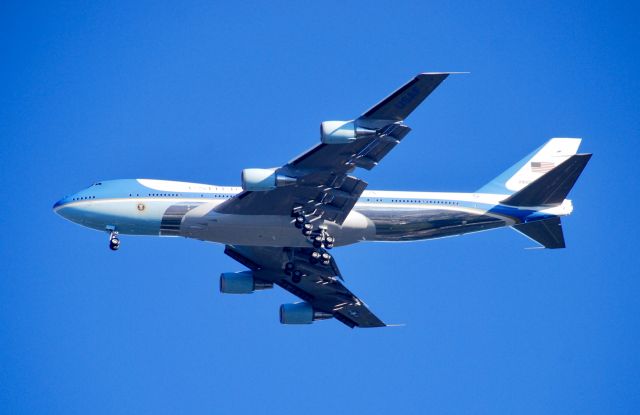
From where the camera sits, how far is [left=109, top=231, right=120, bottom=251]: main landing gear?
2148 inches

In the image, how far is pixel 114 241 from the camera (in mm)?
54688

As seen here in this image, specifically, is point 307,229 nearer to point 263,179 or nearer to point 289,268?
point 263,179

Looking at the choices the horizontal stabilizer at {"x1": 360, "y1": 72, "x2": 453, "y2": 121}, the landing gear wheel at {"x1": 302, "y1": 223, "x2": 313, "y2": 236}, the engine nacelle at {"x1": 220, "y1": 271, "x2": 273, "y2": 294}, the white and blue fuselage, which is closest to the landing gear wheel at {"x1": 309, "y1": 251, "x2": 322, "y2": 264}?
the white and blue fuselage

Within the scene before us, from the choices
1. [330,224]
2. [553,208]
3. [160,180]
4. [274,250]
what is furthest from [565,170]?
[160,180]

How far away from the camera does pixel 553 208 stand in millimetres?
56188

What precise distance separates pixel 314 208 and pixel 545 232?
13.0 m

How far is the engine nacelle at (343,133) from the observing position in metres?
Result: 47.7

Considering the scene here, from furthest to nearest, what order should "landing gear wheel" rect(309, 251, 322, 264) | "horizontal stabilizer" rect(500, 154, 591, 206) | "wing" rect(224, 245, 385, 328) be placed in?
"wing" rect(224, 245, 385, 328), "landing gear wheel" rect(309, 251, 322, 264), "horizontal stabilizer" rect(500, 154, 591, 206)

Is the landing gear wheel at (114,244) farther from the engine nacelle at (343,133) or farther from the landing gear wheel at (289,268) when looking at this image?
the engine nacelle at (343,133)

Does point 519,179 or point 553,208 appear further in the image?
point 519,179

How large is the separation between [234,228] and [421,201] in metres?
10.1

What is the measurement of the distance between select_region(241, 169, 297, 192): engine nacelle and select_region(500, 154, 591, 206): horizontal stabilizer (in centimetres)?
1300

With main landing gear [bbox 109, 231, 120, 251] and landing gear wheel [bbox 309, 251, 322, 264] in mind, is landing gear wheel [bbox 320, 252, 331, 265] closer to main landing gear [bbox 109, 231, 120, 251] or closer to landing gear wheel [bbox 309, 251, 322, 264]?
landing gear wheel [bbox 309, 251, 322, 264]

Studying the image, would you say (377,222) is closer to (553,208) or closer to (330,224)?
(330,224)
